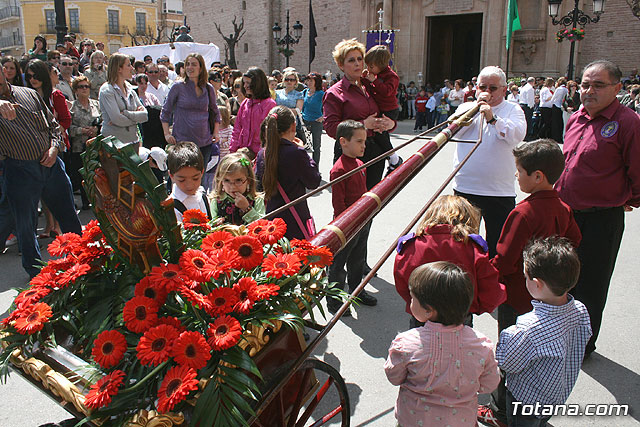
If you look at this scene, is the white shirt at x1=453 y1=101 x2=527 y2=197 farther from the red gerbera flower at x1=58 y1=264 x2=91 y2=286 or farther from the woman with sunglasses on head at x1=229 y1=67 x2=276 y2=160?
the red gerbera flower at x1=58 y1=264 x2=91 y2=286

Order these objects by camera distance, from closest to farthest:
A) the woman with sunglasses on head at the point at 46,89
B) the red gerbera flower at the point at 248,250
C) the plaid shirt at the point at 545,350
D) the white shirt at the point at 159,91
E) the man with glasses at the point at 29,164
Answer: the red gerbera flower at the point at 248,250 → the plaid shirt at the point at 545,350 → the man with glasses at the point at 29,164 → the woman with sunglasses on head at the point at 46,89 → the white shirt at the point at 159,91

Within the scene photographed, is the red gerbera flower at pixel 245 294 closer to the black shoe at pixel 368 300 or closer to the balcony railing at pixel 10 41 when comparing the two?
the black shoe at pixel 368 300

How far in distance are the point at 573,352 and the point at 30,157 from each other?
4.22 m

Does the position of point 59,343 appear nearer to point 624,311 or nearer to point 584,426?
point 584,426

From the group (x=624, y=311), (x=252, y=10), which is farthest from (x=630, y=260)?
(x=252, y=10)

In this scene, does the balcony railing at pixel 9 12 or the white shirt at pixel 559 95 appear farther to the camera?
the balcony railing at pixel 9 12

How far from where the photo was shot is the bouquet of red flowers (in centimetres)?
132

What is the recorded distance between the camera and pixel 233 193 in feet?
11.2

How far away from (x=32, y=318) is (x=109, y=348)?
35cm

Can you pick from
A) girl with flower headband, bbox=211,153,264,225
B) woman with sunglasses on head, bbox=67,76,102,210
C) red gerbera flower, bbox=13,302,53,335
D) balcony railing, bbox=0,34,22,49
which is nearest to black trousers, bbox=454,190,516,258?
girl with flower headband, bbox=211,153,264,225

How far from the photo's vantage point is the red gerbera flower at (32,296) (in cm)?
165

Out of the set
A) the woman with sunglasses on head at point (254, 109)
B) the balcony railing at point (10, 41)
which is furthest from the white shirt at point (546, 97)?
the balcony railing at point (10, 41)

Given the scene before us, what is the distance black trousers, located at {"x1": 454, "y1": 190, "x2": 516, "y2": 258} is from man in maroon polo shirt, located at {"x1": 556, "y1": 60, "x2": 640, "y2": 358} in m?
0.56

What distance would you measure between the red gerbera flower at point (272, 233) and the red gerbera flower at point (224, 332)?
388 millimetres
